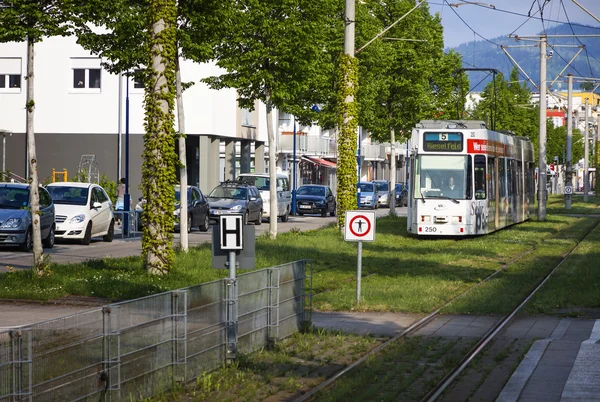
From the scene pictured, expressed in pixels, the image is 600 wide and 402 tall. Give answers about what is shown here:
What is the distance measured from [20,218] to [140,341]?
61.4 ft

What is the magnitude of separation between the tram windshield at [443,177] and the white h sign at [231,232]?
888 inches

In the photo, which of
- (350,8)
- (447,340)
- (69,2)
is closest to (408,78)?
(350,8)

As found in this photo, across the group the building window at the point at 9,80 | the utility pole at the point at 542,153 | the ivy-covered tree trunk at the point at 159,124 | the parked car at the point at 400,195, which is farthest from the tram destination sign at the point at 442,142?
the parked car at the point at 400,195

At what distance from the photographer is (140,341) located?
32.7 ft

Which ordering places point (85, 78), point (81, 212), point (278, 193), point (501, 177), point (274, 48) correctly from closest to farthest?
point (81, 212) < point (274, 48) < point (501, 177) < point (278, 193) < point (85, 78)

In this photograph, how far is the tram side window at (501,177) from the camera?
37.9 m

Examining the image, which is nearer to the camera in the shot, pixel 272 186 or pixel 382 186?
pixel 272 186

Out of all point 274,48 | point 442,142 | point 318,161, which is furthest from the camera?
point 318,161

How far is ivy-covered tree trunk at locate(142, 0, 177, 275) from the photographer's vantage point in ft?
61.5

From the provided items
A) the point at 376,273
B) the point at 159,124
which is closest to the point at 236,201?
the point at 376,273

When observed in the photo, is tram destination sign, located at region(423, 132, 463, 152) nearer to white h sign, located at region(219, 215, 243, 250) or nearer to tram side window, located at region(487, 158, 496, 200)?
tram side window, located at region(487, 158, 496, 200)

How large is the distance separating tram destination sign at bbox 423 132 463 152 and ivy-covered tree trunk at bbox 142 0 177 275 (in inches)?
642

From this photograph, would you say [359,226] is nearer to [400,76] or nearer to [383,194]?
[400,76]

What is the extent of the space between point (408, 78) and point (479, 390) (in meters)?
45.1
